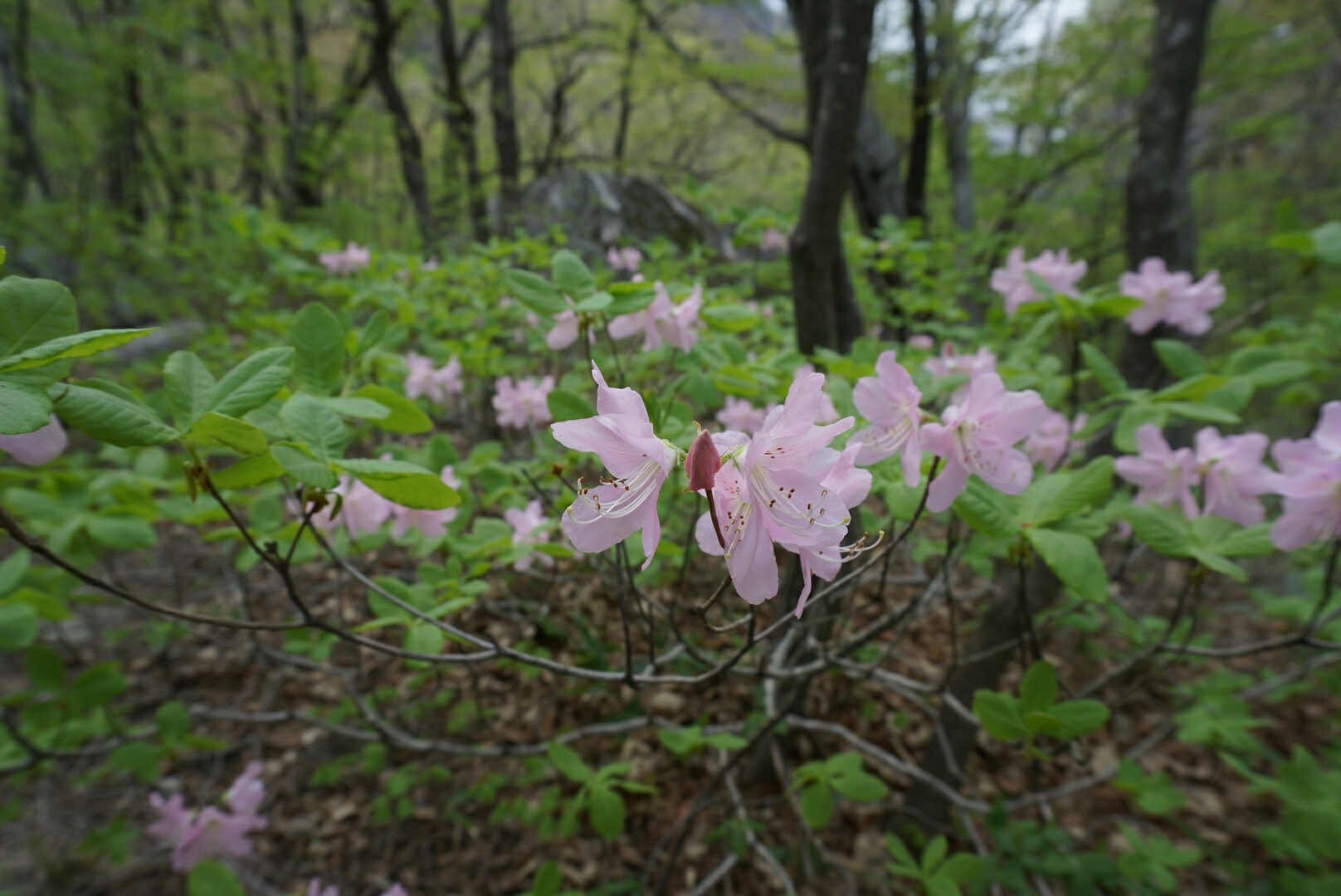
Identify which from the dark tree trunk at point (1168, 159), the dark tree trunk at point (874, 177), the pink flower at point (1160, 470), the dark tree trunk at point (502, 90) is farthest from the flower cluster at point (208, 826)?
the dark tree trunk at point (502, 90)

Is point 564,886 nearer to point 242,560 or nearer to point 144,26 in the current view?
point 242,560

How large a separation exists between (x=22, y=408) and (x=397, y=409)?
0.41m

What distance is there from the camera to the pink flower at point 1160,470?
1244 mm

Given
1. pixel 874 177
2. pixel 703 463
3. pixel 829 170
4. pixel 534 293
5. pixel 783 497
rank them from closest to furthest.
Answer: pixel 703 463, pixel 783 497, pixel 534 293, pixel 829 170, pixel 874 177

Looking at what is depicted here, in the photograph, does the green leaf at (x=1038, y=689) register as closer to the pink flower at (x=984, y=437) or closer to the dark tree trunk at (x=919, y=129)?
the pink flower at (x=984, y=437)

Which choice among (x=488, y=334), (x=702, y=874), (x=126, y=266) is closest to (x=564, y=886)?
(x=702, y=874)

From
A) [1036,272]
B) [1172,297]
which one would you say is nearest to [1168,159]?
[1172,297]

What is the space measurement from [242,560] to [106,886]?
1.92m

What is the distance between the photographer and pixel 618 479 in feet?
2.32

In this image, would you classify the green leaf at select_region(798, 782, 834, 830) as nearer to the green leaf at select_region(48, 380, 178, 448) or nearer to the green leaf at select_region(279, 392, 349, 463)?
the green leaf at select_region(279, 392, 349, 463)

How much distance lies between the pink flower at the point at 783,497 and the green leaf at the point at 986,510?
0.33 meters

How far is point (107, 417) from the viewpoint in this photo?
2.16 ft

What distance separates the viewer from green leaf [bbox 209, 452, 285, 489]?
72 cm

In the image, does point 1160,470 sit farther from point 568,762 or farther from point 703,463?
point 568,762
